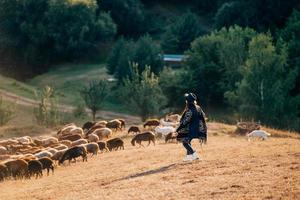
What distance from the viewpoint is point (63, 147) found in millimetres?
25500

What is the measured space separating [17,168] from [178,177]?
7.52 m

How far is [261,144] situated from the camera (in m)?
22.1

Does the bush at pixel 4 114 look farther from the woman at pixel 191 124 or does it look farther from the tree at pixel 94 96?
the woman at pixel 191 124

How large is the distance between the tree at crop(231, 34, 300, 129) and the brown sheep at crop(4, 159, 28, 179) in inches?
1050

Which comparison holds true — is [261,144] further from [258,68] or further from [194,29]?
[194,29]

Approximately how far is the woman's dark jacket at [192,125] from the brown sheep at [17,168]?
245 inches

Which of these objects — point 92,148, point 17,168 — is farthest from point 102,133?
point 17,168

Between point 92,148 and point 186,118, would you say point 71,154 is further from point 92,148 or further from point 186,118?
point 186,118

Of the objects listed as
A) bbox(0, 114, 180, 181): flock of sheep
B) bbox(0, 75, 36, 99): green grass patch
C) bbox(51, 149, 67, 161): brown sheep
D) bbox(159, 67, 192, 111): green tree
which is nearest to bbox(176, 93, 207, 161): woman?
bbox(0, 114, 180, 181): flock of sheep

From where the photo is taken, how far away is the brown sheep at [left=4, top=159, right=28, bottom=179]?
21.3 meters

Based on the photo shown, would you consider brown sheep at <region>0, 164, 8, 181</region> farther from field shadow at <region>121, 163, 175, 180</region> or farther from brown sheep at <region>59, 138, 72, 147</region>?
field shadow at <region>121, 163, 175, 180</region>

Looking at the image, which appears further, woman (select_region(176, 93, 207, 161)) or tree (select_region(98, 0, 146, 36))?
tree (select_region(98, 0, 146, 36))

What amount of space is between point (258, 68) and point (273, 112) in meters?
3.68

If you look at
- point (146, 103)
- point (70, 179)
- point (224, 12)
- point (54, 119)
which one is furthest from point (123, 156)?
point (224, 12)
